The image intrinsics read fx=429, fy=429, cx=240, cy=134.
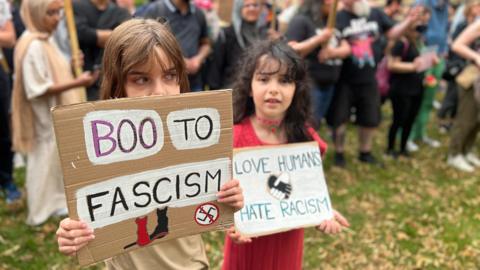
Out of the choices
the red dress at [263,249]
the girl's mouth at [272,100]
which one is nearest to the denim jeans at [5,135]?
the red dress at [263,249]

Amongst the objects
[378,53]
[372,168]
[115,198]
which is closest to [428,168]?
[372,168]

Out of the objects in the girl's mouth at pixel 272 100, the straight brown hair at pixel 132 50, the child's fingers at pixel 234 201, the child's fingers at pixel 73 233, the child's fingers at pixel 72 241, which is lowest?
the child's fingers at pixel 234 201

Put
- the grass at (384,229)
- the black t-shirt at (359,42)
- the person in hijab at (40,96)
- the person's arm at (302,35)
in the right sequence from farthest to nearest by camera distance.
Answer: the black t-shirt at (359,42) < the person's arm at (302,35) < the grass at (384,229) < the person in hijab at (40,96)

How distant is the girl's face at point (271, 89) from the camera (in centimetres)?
221

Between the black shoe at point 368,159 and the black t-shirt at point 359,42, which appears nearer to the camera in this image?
the black t-shirt at point 359,42

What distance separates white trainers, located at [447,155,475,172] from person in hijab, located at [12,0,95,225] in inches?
188

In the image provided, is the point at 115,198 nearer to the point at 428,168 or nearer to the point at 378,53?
the point at 378,53

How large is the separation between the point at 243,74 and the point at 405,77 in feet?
12.3

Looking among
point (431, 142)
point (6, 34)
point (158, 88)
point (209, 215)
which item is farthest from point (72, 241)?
point (431, 142)

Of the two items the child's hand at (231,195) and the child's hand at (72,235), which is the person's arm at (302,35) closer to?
the child's hand at (231,195)

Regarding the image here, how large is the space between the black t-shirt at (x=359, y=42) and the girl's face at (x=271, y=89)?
298 cm

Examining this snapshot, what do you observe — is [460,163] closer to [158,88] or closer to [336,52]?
[336,52]

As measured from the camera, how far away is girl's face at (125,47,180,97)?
5.20ft

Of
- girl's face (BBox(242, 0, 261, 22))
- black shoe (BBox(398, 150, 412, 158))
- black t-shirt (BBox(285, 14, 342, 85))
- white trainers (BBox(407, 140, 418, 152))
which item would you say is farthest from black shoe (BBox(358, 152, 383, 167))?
girl's face (BBox(242, 0, 261, 22))
